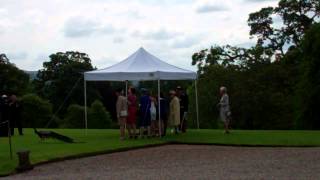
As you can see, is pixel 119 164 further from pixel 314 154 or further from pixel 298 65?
pixel 298 65

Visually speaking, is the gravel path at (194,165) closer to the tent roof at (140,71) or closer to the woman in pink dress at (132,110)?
the woman in pink dress at (132,110)

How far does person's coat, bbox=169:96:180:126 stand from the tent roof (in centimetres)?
94

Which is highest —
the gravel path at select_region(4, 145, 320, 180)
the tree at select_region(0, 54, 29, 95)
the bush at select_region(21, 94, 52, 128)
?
the tree at select_region(0, 54, 29, 95)

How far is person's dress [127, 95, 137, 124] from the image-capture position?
76.3ft

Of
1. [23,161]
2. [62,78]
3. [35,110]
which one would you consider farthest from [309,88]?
[62,78]

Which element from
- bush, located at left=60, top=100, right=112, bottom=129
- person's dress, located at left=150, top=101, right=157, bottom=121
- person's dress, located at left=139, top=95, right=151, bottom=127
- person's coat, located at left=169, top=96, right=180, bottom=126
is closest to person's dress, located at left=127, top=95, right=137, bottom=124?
person's dress, located at left=139, top=95, right=151, bottom=127

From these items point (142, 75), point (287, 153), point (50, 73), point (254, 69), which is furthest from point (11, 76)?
point (287, 153)

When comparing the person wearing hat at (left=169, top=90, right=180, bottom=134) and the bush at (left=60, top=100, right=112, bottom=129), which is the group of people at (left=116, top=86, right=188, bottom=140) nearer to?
the person wearing hat at (left=169, top=90, right=180, bottom=134)

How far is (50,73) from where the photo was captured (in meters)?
90.4

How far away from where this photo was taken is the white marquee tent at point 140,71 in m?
23.7

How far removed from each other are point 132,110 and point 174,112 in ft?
6.82

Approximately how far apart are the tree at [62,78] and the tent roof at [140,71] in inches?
2331

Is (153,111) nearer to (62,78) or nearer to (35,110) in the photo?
Answer: (35,110)

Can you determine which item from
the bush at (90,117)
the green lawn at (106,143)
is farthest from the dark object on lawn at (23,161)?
the bush at (90,117)
